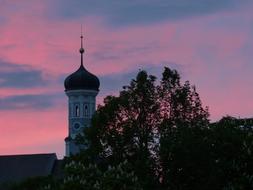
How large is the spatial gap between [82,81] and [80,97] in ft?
7.22

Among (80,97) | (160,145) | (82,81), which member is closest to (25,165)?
(80,97)

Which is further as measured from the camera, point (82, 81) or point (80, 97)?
point (80, 97)

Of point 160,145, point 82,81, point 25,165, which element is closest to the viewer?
point 160,145

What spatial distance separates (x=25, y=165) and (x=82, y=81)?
695 inches

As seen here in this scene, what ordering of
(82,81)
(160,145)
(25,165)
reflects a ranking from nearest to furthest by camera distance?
(160,145), (25,165), (82,81)

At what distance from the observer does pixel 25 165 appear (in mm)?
106938

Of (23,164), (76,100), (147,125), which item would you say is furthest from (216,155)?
(76,100)

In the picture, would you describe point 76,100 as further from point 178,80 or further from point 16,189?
point 178,80

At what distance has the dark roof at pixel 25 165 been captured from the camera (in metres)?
105

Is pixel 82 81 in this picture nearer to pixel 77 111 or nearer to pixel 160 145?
pixel 77 111

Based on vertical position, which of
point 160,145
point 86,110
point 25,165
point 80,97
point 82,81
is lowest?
point 160,145

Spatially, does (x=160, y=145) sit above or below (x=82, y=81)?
below

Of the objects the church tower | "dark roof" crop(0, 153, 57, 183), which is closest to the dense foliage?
"dark roof" crop(0, 153, 57, 183)

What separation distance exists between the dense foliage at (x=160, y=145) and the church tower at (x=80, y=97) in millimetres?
64682
